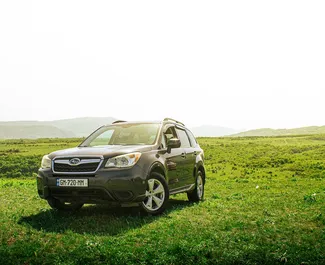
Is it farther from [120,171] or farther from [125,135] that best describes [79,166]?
[125,135]

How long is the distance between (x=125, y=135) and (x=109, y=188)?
257 cm

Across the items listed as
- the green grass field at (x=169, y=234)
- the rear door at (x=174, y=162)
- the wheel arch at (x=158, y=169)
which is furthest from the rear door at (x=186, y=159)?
the wheel arch at (x=158, y=169)

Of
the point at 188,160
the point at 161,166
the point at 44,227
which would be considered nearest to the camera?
the point at 44,227

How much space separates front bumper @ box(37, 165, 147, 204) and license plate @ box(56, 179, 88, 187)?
0.07 m

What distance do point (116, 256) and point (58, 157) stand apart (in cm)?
331

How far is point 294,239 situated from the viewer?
803 cm

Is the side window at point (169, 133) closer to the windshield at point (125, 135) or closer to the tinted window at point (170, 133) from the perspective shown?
the tinted window at point (170, 133)

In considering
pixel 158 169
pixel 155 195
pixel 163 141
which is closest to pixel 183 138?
pixel 163 141

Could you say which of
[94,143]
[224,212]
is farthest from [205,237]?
[94,143]

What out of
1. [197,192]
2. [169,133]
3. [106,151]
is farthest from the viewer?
[197,192]

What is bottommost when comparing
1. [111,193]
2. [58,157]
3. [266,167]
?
[266,167]

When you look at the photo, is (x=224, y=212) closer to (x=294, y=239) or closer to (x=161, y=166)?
(x=161, y=166)

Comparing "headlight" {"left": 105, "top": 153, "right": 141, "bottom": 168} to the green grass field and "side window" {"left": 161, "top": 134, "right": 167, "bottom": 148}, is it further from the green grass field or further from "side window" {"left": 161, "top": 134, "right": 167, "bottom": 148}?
"side window" {"left": 161, "top": 134, "right": 167, "bottom": 148}

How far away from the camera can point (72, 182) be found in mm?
9242
